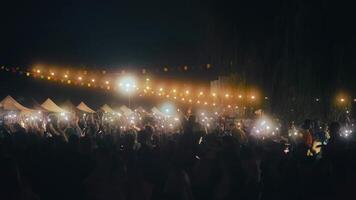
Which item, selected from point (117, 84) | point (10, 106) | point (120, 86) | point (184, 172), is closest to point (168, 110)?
point (117, 84)

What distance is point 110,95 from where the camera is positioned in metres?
67.1

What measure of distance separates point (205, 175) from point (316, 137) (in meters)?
10.6

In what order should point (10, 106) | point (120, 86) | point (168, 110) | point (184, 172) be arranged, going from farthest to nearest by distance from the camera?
point (168, 110)
point (120, 86)
point (10, 106)
point (184, 172)

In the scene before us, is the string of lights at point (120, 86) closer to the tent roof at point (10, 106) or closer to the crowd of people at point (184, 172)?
the tent roof at point (10, 106)

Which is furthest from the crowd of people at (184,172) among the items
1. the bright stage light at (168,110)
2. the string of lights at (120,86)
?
the bright stage light at (168,110)

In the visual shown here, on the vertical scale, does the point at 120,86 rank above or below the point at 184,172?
above

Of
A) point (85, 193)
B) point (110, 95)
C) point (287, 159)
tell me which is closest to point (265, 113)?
point (287, 159)

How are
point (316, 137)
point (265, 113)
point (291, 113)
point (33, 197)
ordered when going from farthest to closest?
1. point (265, 113)
2. point (291, 113)
3. point (316, 137)
4. point (33, 197)

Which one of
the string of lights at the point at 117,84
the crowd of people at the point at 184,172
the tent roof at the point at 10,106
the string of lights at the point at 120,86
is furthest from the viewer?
the string of lights at the point at 117,84

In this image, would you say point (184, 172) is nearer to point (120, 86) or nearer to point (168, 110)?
point (120, 86)

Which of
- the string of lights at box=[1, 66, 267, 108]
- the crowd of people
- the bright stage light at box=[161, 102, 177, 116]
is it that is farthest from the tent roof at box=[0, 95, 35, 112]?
the crowd of people

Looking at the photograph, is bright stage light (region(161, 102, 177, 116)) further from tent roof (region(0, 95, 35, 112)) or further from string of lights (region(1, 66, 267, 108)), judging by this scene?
tent roof (region(0, 95, 35, 112))

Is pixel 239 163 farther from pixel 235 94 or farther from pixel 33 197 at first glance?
pixel 235 94

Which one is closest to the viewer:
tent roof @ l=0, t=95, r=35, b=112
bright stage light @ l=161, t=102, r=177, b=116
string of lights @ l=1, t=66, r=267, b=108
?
tent roof @ l=0, t=95, r=35, b=112
